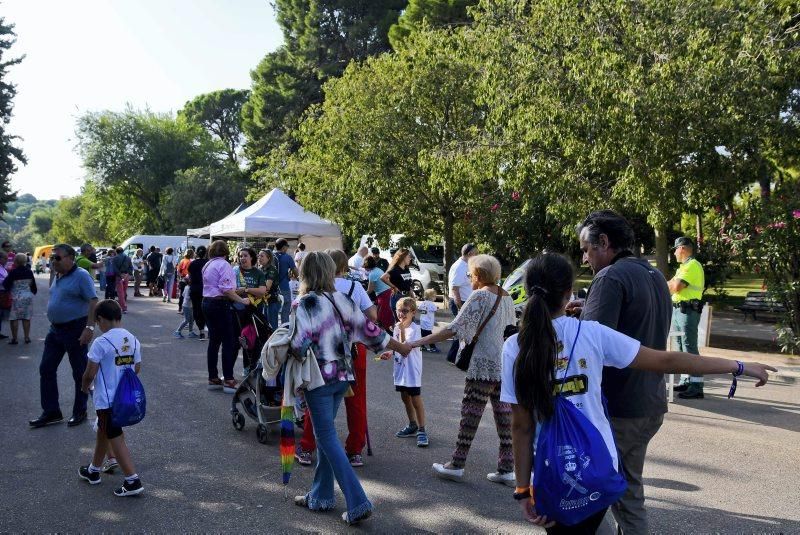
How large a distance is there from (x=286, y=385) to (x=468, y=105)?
16.1m

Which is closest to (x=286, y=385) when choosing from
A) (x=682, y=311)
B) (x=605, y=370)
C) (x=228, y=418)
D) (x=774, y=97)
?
(x=605, y=370)

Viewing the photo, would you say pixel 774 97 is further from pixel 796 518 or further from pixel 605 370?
pixel 605 370

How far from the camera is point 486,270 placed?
5.45 metres

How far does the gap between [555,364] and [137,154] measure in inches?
2296

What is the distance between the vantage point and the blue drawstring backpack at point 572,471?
8.69 feet

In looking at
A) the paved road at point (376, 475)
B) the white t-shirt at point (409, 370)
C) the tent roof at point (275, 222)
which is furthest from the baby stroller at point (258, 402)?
the tent roof at point (275, 222)

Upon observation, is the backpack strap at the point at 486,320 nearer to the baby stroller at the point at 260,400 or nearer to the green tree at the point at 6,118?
the baby stroller at the point at 260,400

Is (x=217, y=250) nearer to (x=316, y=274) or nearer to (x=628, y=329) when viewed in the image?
(x=316, y=274)

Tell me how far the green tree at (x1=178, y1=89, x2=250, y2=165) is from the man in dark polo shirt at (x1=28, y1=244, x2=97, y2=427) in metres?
66.9

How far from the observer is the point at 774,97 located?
1157 cm

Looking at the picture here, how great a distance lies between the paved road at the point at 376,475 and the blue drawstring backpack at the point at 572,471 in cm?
203

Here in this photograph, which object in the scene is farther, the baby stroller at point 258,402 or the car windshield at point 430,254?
the car windshield at point 430,254

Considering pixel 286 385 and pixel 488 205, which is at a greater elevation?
pixel 488 205

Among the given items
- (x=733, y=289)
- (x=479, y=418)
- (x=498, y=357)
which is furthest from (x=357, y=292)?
(x=733, y=289)
